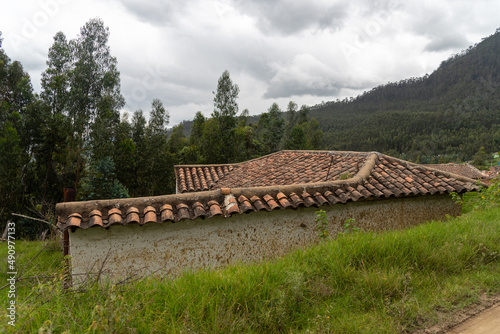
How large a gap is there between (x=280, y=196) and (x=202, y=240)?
5.41ft

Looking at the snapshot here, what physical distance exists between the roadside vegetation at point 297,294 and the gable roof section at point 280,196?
1543 mm

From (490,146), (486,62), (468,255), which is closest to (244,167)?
(468,255)

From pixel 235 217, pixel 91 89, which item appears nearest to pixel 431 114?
pixel 91 89

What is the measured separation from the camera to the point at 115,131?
24016 mm

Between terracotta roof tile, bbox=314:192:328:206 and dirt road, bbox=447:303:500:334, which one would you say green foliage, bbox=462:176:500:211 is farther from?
dirt road, bbox=447:303:500:334

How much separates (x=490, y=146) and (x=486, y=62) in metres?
79.0

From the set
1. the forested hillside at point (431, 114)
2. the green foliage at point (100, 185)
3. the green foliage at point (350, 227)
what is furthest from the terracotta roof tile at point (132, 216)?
the forested hillside at point (431, 114)

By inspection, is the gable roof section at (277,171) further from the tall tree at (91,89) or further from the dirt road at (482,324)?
the tall tree at (91,89)

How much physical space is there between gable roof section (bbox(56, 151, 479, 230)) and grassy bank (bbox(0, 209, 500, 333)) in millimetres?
1615

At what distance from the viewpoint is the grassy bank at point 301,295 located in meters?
2.13

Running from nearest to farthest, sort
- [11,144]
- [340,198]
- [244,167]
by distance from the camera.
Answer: [340,198] → [244,167] → [11,144]

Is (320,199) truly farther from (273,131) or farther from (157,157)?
(273,131)

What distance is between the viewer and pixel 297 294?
8.59 ft

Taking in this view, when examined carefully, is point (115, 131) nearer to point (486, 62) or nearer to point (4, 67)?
point (4, 67)
